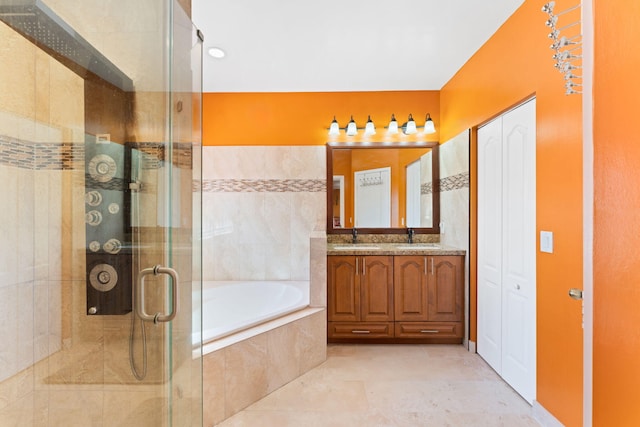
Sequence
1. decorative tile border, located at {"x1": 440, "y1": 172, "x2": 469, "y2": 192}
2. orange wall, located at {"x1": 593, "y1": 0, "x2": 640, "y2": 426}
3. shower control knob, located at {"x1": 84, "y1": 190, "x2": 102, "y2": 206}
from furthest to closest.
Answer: decorative tile border, located at {"x1": 440, "y1": 172, "x2": 469, "y2": 192} < shower control knob, located at {"x1": 84, "y1": 190, "x2": 102, "y2": 206} < orange wall, located at {"x1": 593, "y1": 0, "x2": 640, "y2": 426}

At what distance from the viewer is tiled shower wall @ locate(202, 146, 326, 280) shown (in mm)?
3221

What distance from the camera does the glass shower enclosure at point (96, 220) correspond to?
1.20 meters

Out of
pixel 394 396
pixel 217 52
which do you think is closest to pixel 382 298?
pixel 394 396

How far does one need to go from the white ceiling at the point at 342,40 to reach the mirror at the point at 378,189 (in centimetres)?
71

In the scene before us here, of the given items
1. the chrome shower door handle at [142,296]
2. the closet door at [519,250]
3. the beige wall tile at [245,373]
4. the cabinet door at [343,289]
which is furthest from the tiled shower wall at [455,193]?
the chrome shower door handle at [142,296]

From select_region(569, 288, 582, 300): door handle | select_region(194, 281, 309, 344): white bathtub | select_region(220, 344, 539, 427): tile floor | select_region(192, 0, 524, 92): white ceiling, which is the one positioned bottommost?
select_region(220, 344, 539, 427): tile floor

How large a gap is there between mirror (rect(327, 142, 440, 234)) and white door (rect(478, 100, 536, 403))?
32.8 inches

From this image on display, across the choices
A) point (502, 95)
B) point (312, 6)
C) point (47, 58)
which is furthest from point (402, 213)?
point (47, 58)

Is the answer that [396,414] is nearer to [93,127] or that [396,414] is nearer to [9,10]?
[93,127]

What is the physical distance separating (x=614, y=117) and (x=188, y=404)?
1876mm

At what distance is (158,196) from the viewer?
1361 mm

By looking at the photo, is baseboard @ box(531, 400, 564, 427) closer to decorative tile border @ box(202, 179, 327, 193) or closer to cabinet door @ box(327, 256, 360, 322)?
cabinet door @ box(327, 256, 360, 322)

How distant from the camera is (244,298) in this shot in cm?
299

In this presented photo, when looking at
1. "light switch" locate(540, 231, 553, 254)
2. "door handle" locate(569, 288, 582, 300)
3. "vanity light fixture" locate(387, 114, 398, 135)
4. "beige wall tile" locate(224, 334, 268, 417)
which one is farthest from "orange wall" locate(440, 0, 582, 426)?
"beige wall tile" locate(224, 334, 268, 417)
